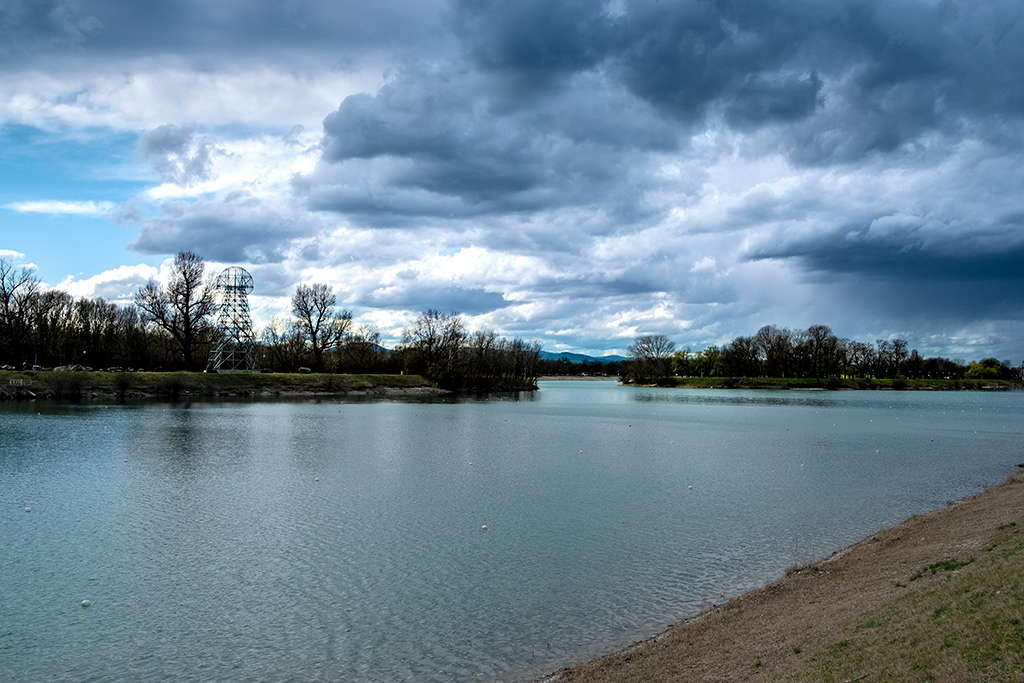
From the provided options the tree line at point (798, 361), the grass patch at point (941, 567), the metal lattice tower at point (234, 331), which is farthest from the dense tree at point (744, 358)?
the grass patch at point (941, 567)

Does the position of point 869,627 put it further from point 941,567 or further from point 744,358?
point 744,358

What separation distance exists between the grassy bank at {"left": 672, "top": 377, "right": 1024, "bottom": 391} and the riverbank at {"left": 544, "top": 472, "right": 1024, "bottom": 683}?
150945mm

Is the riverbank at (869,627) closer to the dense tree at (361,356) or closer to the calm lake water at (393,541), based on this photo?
the calm lake water at (393,541)

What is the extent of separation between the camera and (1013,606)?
7695 mm

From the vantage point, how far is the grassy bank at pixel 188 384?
2682 inches

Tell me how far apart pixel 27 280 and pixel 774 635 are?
335ft

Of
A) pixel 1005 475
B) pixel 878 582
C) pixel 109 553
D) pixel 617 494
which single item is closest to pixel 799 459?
pixel 1005 475

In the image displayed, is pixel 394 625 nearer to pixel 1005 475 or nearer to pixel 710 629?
pixel 710 629

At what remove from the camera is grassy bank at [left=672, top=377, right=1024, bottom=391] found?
153 meters

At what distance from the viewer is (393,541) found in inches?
690

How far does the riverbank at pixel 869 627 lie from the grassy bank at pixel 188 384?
74.4m

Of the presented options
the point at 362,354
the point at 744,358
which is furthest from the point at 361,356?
the point at 744,358

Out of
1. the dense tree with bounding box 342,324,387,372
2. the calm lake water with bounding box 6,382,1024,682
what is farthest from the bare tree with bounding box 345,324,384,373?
the calm lake water with bounding box 6,382,1024,682

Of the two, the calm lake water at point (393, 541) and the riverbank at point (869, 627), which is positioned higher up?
the riverbank at point (869, 627)
